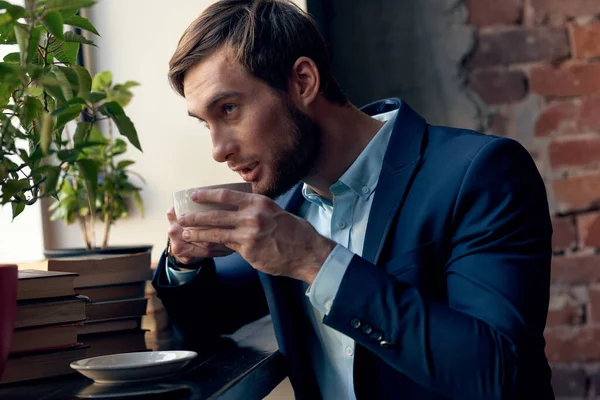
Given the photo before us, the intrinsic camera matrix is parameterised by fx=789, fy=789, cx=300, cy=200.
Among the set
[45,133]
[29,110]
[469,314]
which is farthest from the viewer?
[469,314]

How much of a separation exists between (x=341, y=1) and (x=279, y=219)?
95cm

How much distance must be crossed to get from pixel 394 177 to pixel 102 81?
2.39 ft

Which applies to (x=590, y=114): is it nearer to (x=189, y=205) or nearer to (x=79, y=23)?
(x=189, y=205)

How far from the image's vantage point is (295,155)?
1.26 metres

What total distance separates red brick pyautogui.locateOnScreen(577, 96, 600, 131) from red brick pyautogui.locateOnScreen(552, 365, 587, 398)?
500mm

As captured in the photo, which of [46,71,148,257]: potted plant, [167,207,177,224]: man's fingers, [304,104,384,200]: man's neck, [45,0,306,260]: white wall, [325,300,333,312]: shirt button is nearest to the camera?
[325,300,333,312]: shirt button

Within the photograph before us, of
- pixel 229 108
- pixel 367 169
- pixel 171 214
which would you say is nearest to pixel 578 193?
pixel 367 169

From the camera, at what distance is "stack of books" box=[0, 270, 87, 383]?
0.96 metres

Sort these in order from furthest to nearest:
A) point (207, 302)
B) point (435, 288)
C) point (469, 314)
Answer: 1. point (207, 302)
2. point (435, 288)
3. point (469, 314)

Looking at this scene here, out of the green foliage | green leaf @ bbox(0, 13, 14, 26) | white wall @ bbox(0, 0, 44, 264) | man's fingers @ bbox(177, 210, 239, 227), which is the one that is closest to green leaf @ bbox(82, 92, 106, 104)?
the green foliage

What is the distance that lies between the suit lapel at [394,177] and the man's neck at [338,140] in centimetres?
11

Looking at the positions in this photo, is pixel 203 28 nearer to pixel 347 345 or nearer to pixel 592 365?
pixel 347 345

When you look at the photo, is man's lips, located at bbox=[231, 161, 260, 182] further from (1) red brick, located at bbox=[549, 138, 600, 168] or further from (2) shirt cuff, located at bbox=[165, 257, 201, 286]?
(1) red brick, located at bbox=[549, 138, 600, 168]

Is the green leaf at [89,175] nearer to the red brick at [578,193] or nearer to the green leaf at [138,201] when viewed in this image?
the green leaf at [138,201]
